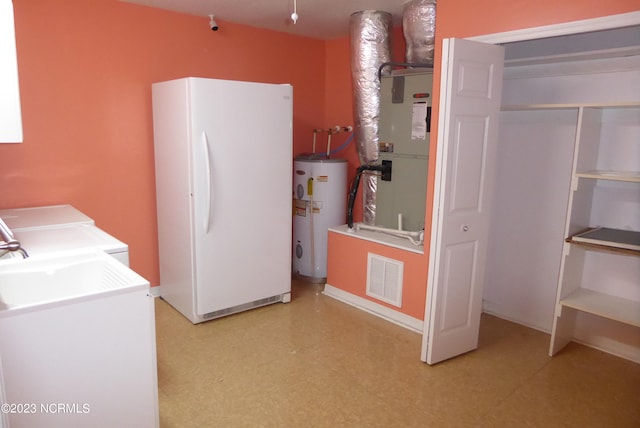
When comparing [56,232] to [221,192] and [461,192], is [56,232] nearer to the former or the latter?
[221,192]

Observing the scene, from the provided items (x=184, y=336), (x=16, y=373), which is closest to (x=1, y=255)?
(x=16, y=373)

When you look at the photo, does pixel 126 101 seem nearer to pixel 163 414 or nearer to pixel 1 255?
pixel 1 255

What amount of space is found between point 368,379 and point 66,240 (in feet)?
6.09

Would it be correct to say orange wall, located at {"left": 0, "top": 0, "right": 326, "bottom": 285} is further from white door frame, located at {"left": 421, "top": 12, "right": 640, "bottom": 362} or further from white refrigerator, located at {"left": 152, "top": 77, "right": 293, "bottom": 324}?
white door frame, located at {"left": 421, "top": 12, "right": 640, "bottom": 362}

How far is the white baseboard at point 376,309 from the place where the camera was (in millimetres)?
3459

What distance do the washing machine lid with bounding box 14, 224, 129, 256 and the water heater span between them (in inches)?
81.5

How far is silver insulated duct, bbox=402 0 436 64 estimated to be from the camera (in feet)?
10.8

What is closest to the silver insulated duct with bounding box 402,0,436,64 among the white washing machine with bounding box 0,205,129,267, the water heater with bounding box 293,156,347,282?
the water heater with bounding box 293,156,347,282

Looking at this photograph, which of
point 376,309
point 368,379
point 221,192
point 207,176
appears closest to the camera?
point 368,379

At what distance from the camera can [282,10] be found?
3646 millimetres

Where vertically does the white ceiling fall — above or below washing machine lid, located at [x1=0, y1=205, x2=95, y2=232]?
above

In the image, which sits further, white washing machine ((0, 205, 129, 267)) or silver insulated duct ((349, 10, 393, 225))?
silver insulated duct ((349, 10, 393, 225))

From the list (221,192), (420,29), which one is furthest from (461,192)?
(221,192)

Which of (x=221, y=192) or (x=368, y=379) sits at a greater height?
(x=221, y=192)
